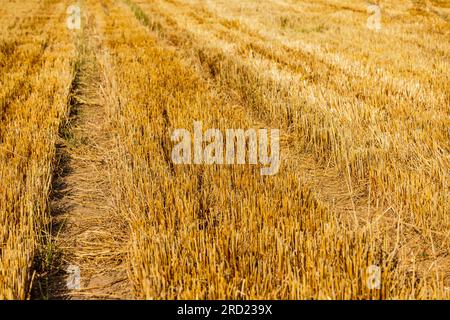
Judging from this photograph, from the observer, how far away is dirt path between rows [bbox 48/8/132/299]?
238 cm

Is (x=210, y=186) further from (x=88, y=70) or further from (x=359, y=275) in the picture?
(x=88, y=70)

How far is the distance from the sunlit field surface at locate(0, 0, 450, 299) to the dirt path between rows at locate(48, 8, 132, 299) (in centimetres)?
1

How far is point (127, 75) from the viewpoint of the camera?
6.58 metres

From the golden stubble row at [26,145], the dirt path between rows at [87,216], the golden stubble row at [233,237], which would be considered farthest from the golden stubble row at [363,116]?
the golden stubble row at [26,145]

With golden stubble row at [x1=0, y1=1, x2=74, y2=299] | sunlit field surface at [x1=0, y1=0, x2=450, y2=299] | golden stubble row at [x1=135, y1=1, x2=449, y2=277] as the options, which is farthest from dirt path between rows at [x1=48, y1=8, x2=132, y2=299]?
golden stubble row at [x1=135, y1=1, x2=449, y2=277]

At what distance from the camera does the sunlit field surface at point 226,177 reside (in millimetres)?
2273

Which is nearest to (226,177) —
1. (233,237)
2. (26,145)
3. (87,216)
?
(233,237)

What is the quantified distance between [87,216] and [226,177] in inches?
40.9

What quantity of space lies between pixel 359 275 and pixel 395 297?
224 millimetres

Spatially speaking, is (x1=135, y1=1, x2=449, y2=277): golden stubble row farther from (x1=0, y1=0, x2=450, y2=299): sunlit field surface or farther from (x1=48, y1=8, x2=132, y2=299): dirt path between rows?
(x1=48, y1=8, x2=132, y2=299): dirt path between rows

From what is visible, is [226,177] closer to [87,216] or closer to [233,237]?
[233,237]

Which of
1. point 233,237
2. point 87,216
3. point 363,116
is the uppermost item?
point 363,116

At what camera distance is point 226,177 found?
10.9 feet

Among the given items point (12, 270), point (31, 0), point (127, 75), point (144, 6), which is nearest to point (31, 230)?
point (12, 270)
